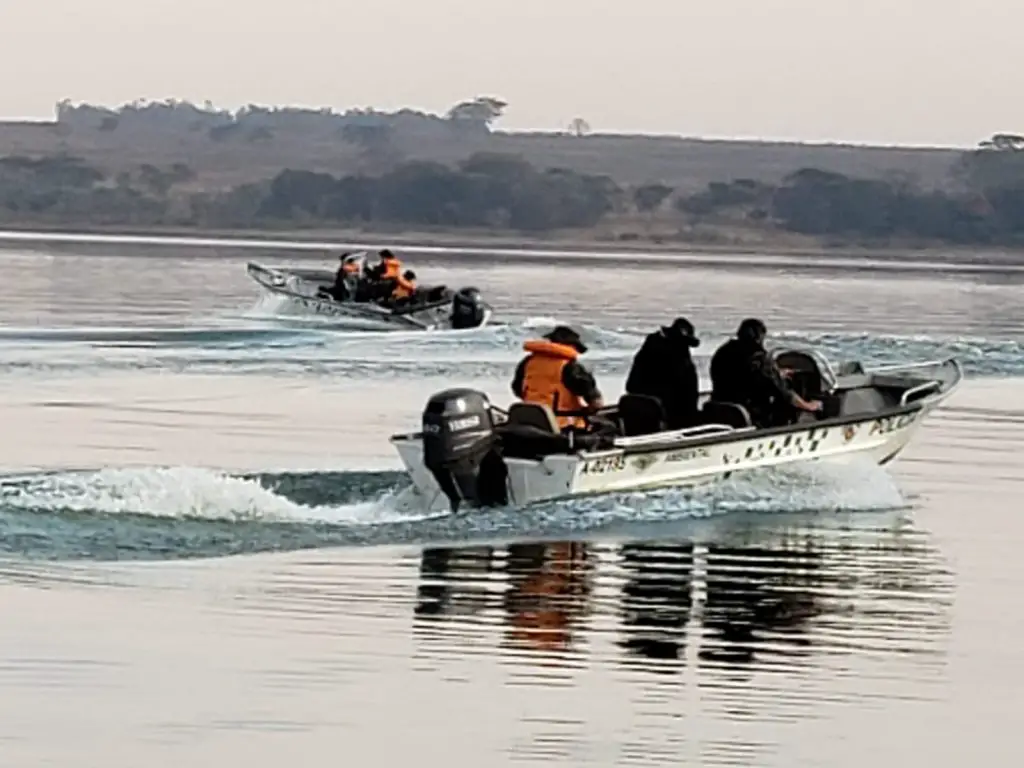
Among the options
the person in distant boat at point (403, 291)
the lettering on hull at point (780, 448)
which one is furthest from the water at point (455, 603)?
the person in distant boat at point (403, 291)

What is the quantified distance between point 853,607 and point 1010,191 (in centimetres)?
12578

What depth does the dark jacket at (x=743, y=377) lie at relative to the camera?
23312mm

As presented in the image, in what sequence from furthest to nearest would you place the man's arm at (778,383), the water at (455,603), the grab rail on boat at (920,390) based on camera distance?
the grab rail on boat at (920,390) < the man's arm at (778,383) < the water at (455,603)

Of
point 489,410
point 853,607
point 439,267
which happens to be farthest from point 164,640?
point 439,267

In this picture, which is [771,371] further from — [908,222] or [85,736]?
[908,222]

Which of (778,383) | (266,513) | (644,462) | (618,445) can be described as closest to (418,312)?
(778,383)

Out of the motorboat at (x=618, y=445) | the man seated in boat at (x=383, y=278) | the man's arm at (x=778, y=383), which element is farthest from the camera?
the man seated in boat at (x=383, y=278)

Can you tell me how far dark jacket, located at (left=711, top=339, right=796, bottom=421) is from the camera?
23312mm

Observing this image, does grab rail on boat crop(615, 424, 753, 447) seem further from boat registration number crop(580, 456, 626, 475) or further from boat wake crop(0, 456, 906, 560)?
boat wake crop(0, 456, 906, 560)

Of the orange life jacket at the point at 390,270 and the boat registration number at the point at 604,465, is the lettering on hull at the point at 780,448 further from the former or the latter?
the orange life jacket at the point at 390,270

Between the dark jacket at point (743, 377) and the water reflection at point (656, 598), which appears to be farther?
the dark jacket at point (743, 377)

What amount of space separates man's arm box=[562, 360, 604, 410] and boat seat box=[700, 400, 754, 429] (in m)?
1.60

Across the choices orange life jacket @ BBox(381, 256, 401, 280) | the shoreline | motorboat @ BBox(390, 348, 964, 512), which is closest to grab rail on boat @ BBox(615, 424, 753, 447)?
motorboat @ BBox(390, 348, 964, 512)

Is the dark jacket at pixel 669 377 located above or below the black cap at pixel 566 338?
below
